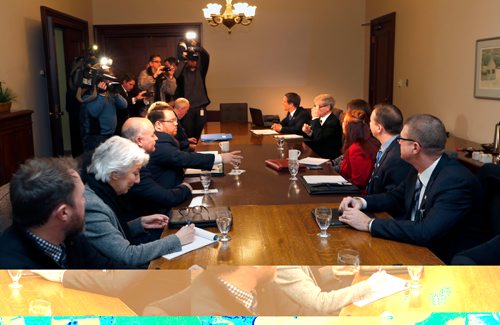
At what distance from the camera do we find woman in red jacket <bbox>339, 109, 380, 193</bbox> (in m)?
3.56

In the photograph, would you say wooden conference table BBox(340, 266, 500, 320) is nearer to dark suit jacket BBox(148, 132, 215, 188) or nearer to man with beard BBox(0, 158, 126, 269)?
man with beard BBox(0, 158, 126, 269)

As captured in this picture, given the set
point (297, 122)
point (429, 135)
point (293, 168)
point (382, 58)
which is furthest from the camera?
point (382, 58)

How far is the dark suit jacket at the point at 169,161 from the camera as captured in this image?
3.50 m

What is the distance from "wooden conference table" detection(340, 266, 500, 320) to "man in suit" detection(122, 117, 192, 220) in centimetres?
183

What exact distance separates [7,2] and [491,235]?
5628mm

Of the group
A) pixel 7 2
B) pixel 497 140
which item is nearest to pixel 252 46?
pixel 7 2

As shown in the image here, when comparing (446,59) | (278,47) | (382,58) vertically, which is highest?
(278,47)

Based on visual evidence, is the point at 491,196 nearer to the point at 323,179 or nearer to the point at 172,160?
the point at 323,179

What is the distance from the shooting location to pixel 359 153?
3.57 metres

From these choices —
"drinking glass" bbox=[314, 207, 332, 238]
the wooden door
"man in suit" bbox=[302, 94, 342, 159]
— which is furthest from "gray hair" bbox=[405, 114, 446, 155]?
the wooden door

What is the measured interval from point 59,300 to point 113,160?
4.10 feet

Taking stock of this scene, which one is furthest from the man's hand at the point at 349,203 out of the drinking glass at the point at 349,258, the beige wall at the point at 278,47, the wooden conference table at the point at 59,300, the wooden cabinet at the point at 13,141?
the beige wall at the point at 278,47

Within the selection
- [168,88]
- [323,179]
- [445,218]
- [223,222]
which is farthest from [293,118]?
[223,222]

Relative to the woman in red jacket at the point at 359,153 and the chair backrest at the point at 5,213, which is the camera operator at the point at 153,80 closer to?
the woman in red jacket at the point at 359,153
